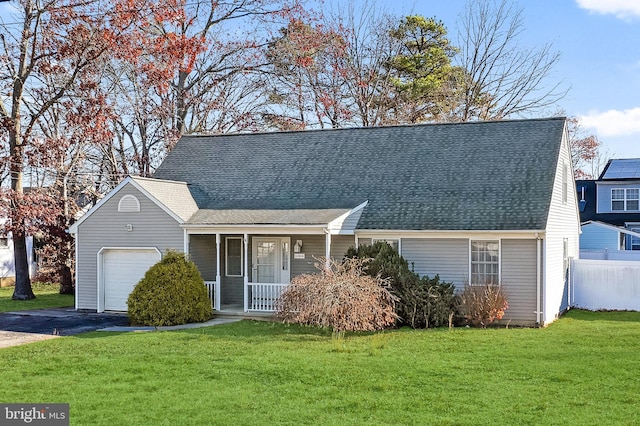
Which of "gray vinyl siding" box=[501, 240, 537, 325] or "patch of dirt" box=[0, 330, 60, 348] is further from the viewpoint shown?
"gray vinyl siding" box=[501, 240, 537, 325]

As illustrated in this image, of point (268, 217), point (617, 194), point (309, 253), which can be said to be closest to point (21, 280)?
point (268, 217)

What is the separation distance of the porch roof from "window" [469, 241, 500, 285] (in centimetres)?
402

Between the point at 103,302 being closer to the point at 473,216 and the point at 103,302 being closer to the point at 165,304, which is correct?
the point at 165,304

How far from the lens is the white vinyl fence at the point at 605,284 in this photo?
2111 centimetres

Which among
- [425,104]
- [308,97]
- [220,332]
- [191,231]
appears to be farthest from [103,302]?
[425,104]

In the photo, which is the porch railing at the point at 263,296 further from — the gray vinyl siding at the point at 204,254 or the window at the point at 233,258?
the gray vinyl siding at the point at 204,254

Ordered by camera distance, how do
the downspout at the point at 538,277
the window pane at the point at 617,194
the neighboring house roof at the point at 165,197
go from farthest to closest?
the window pane at the point at 617,194
the neighboring house roof at the point at 165,197
the downspout at the point at 538,277

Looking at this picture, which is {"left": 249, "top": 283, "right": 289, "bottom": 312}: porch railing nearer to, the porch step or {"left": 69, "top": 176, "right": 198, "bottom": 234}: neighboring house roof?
the porch step

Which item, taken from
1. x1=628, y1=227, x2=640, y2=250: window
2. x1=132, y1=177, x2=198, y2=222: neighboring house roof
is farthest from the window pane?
x1=132, y1=177, x2=198, y2=222: neighboring house roof

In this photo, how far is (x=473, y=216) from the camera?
62.6 ft

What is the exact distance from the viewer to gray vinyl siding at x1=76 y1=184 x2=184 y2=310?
828 inches

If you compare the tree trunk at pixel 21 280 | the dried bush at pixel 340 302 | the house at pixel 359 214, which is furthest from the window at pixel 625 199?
the tree trunk at pixel 21 280

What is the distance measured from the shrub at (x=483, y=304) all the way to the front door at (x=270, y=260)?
233 inches

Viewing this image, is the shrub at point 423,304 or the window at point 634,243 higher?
the window at point 634,243
